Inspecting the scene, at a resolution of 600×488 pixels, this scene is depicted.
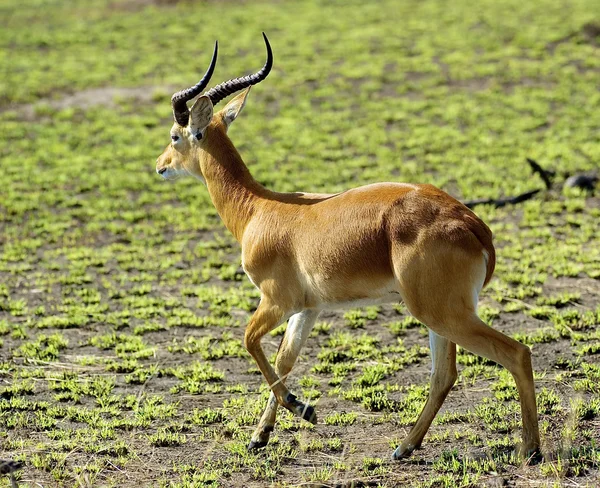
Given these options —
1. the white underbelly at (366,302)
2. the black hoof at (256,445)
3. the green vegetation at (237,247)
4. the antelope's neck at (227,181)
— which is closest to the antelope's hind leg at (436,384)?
the green vegetation at (237,247)

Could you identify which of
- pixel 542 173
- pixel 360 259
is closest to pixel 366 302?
pixel 360 259

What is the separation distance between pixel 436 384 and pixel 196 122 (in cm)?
271

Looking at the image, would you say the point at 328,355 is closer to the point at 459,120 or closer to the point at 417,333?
the point at 417,333

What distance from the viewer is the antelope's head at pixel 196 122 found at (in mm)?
7219

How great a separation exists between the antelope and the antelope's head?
0.01 m

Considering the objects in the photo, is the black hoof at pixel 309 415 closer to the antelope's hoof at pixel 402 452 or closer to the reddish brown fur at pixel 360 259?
the reddish brown fur at pixel 360 259

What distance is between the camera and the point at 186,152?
7.68 meters

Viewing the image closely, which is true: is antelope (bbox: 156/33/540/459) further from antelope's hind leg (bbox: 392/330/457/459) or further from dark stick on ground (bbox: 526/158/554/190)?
dark stick on ground (bbox: 526/158/554/190)

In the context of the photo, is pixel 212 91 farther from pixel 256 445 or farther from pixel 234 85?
pixel 256 445

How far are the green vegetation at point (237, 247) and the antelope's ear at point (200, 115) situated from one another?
2.21m

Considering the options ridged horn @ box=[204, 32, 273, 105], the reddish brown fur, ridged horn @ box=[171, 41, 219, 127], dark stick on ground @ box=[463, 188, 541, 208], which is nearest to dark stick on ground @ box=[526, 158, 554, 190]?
dark stick on ground @ box=[463, 188, 541, 208]

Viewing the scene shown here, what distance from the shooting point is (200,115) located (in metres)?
7.31

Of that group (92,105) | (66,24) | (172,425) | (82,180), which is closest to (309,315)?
(172,425)

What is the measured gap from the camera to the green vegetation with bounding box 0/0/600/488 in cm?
673
